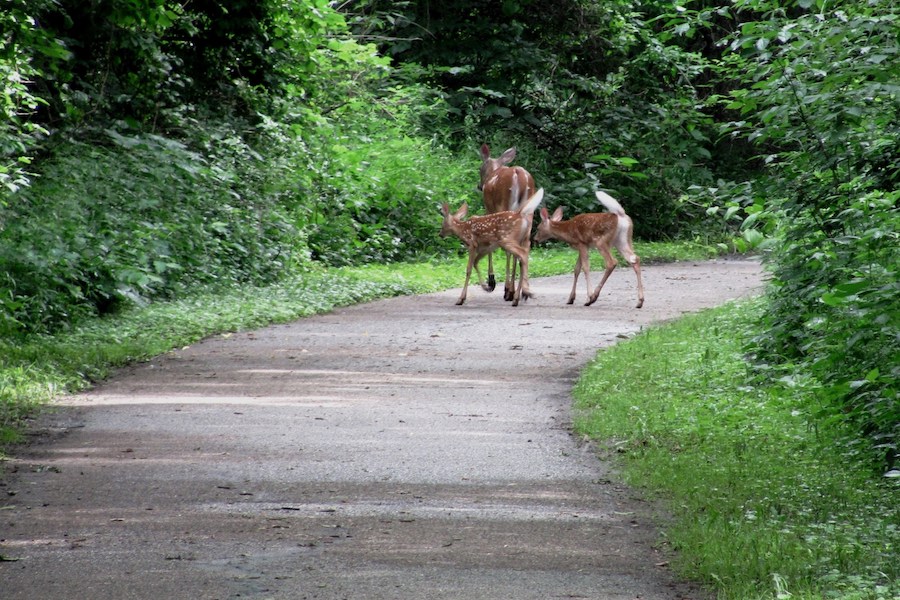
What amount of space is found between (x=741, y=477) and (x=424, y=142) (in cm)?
2048

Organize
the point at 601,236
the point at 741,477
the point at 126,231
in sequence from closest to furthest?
the point at 741,477 < the point at 126,231 < the point at 601,236

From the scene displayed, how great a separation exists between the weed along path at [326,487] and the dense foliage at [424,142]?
1805 mm

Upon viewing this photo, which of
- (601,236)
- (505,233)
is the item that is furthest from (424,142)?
(601,236)

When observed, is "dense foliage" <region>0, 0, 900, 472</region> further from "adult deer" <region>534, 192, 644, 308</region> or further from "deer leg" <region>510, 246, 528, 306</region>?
"deer leg" <region>510, 246, 528, 306</region>

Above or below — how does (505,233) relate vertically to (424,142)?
below

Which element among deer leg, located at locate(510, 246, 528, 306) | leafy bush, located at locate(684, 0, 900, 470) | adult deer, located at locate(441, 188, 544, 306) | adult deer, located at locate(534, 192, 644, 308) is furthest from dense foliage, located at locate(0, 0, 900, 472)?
deer leg, located at locate(510, 246, 528, 306)

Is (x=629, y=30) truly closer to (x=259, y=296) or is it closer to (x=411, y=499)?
(x=259, y=296)

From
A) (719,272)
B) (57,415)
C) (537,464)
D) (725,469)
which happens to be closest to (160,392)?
(57,415)

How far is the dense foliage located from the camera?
9.06 meters

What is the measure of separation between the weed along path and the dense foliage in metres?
1.80

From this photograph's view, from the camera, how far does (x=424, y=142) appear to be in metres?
27.7

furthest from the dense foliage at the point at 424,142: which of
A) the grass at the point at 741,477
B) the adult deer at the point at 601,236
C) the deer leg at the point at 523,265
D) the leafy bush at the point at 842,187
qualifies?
the deer leg at the point at 523,265

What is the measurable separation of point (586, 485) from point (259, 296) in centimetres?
1032

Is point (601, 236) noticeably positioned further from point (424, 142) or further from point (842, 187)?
point (424, 142)
